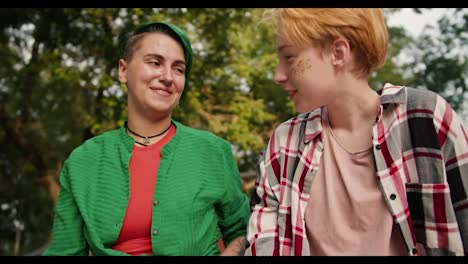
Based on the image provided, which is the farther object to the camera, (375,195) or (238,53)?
(238,53)

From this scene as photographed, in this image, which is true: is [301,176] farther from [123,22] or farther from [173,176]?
[123,22]

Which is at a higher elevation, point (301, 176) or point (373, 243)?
point (301, 176)

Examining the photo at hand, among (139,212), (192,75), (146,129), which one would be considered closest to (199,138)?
(146,129)

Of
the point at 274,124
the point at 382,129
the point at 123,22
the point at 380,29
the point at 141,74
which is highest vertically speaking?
the point at 123,22

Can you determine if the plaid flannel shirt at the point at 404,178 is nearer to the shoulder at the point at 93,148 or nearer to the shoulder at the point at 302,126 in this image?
the shoulder at the point at 302,126

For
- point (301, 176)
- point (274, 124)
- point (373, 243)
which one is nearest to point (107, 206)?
point (301, 176)

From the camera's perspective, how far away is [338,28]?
1511 millimetres

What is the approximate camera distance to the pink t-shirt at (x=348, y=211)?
4.79 feet

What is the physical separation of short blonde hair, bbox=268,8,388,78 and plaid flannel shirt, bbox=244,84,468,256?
0.18 metres

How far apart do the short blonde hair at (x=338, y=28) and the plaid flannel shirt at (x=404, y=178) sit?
0.18 metres

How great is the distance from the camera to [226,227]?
1.82 metres

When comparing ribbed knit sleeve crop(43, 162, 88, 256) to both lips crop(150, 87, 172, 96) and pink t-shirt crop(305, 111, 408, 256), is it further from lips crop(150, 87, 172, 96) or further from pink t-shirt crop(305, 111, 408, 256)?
pink t-shirt crop(305, 111, 408, 256)

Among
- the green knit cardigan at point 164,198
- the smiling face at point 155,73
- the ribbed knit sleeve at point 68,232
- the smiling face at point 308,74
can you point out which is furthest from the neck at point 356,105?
the ribbed knit sleeve at point 68,232

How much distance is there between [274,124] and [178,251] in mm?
6104
